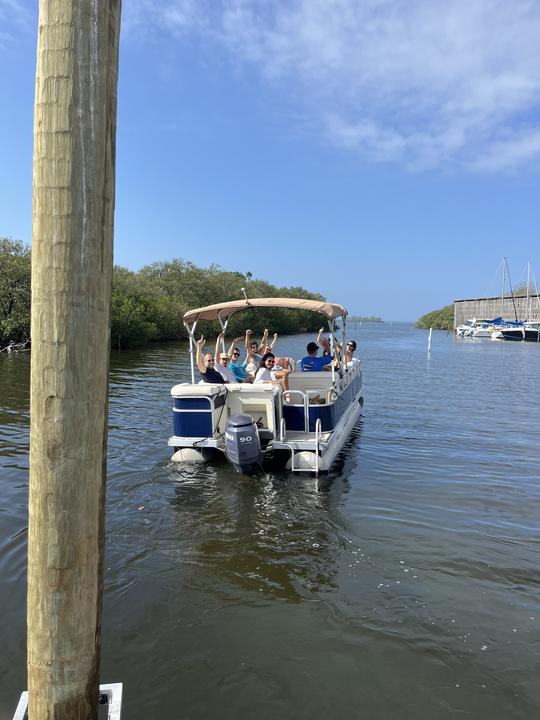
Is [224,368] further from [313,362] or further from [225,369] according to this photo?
[313,362]

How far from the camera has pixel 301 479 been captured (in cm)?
905

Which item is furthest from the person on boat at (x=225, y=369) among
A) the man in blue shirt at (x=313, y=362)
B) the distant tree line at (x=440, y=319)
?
the distant tree line at (x=440, y=319)

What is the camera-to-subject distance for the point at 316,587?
5512mm

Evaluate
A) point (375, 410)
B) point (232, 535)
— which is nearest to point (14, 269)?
point (375, 410)

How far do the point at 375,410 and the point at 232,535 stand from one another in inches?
425

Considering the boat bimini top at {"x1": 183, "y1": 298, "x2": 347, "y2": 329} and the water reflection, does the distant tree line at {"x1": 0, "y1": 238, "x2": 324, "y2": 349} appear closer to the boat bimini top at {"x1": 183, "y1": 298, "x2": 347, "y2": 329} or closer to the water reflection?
the boat bimini top at {"x1": 183, "y1": 298, "x2": 347, "y2": 329}

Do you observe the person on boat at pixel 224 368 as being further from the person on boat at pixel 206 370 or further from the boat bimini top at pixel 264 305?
the boat bimini top at pixel 264 305

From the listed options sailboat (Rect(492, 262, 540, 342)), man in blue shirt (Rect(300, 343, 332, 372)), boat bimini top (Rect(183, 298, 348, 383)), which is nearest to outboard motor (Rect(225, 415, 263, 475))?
boat bimini top (Rect(183, 298, 348, 383))

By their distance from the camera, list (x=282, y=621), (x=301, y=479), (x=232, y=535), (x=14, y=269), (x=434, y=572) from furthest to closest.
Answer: (x=14, y=269), (x=301, y=479), (x=232, y=535), (x=434, y=572), (x=282, y=621)

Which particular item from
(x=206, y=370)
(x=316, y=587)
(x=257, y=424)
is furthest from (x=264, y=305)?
(x=316, y=587)

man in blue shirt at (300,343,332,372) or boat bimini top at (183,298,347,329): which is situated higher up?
boat bimini top at (183,298,347,329)

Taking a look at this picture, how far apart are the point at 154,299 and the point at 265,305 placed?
131ft

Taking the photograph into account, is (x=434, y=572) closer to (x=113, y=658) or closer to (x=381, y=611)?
(x=381, y=611)

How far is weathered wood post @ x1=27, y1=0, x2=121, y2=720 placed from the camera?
2107 mm
